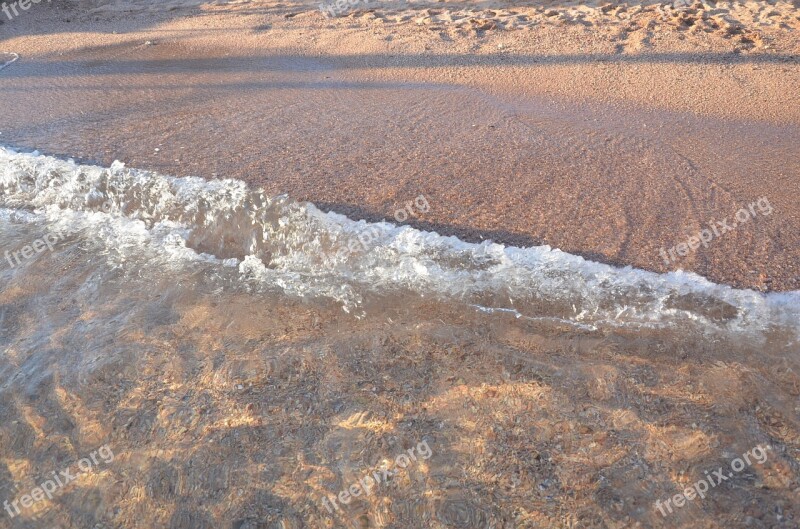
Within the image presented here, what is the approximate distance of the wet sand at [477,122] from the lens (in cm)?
407

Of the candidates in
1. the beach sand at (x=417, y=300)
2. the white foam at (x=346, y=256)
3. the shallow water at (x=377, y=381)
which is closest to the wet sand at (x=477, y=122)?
the beach sand at (x=417, y=300)

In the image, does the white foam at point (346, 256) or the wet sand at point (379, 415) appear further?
the white foam at point (346, 256)

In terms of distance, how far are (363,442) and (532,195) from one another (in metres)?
2.34

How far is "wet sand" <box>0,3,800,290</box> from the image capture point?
13.4 ft

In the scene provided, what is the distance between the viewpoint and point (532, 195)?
14.2 ft

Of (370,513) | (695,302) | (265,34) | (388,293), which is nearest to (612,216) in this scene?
(695,302)

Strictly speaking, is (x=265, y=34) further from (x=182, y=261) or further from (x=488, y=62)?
(x=182, y=261)

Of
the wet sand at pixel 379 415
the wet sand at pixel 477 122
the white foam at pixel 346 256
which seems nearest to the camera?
the wet sand at pixel 379 415

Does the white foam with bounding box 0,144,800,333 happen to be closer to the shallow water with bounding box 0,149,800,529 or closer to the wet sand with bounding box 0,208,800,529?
the shallow water with bounding box 0,149,800,529

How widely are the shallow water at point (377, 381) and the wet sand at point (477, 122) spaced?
458mm

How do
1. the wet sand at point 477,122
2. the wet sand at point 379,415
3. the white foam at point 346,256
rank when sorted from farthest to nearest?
the wet sand at point 477,122 < the white foam at point 346,256 < the wet sand at point 379,415

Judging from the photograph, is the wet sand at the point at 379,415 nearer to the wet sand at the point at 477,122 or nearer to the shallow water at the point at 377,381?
the shallow water at the point at 377,381

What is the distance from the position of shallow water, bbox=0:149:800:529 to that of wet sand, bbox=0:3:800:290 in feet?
1.50

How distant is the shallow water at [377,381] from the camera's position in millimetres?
2428
